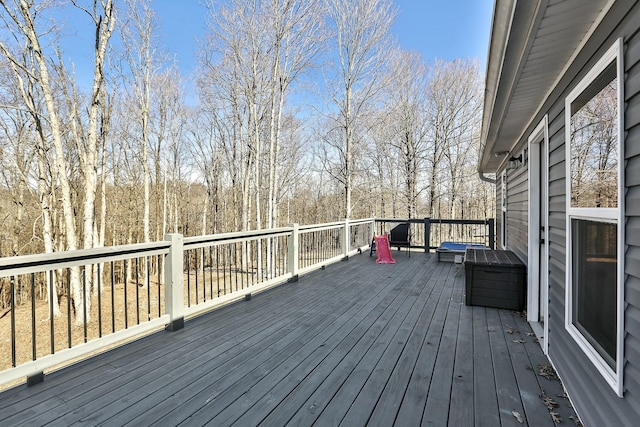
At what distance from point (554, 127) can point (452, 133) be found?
42.3 feet

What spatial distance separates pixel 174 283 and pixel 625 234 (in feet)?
10.7

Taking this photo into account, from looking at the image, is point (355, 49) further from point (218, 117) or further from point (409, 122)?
point (218, 117)

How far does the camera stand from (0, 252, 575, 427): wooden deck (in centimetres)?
177

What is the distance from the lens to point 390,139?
14.5m

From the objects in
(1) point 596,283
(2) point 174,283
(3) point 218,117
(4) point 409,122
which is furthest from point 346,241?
(4) point 409,122

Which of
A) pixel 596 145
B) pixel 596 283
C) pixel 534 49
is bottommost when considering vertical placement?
pixel 596 283

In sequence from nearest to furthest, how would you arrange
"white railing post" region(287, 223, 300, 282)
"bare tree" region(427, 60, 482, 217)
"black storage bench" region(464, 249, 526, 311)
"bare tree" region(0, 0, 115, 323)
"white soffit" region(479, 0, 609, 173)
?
"white soffit" region(479, 0, 609, 173) → "black storage bench" region(464, 249, 526, 311) → "white railing post" region(287, 223, 300, 282) → "bare tree" region(0, 0, 115, 323) → "bare tree" region(427, 60, 482, 217)

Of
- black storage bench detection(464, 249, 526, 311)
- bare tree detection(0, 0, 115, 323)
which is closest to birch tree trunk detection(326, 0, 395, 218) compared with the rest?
black storage bench detection(464, 249, 526, 311)

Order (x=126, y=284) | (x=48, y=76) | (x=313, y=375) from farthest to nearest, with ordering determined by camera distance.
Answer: (x=48, y=76), (x=126, y=284), (x=313, y=375)

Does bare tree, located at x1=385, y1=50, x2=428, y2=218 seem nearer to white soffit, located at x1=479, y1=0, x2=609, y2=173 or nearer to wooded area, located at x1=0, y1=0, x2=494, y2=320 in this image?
wooded area, located at x1=0, y1=0, x2=494, y2=320

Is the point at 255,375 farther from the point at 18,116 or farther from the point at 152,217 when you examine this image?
the point at 152,217

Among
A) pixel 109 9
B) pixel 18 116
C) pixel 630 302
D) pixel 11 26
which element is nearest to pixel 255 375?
pixel 630 302

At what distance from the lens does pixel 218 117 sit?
12711 millimetres

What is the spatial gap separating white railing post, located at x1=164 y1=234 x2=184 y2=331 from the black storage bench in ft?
10.8
